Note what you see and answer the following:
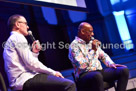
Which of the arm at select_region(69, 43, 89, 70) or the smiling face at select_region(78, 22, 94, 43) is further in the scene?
the smiling face at select_region(78, 22, 94, 43)

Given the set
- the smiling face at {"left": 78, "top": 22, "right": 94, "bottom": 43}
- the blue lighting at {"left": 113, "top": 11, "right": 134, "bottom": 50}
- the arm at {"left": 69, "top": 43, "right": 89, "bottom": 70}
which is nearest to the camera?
the arm at {"left": 69, "top": 43, "right": 89, "bottom": 70}

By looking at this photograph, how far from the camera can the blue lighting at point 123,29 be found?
4.77m

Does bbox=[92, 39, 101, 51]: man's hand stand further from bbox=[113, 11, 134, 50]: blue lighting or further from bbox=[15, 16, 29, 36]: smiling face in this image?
bbox=[113, 11, 134, 50]: blue lighting

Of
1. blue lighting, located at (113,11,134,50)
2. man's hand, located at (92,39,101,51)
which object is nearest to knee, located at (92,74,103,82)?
man's hand, located at (92,39,101,51)

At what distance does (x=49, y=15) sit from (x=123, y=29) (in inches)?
69.4

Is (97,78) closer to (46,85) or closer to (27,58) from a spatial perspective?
(46,85)

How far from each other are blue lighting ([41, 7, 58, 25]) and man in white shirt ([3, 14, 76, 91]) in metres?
3.07

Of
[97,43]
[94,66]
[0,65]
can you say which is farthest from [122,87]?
[0,65]

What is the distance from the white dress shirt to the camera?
4.96ft

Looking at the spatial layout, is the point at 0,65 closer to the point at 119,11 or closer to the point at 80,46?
the point at 80,46

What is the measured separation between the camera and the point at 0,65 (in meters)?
3.04

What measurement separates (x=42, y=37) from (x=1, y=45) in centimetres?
123

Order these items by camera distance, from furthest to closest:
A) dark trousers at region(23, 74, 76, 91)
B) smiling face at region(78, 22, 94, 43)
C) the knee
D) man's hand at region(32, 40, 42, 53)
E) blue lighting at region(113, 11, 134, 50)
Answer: blue lighting at region(113, 11, 134, 50) → smiling face at region(78, 22, 94, 43) → the knee → man's hand at region(32, 40, 42, 53) → dark trousers at region(23, 74, 76, 91)

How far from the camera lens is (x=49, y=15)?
472 cm
